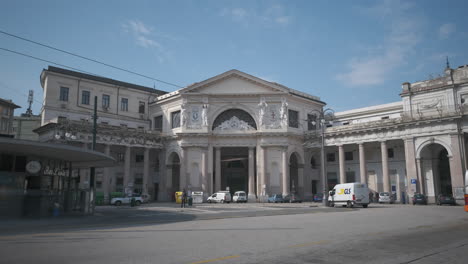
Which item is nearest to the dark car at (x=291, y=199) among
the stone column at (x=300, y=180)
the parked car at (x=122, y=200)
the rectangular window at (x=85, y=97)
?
the stone column at (x=300, y=180)

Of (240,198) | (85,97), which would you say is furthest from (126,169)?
(240,198)

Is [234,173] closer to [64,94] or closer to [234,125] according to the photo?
[234,125]

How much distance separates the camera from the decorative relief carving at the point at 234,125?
54125mm

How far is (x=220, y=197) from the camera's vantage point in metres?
48.4

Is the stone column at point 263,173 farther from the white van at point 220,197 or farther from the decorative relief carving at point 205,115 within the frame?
the decorative relief carving at point 205,115

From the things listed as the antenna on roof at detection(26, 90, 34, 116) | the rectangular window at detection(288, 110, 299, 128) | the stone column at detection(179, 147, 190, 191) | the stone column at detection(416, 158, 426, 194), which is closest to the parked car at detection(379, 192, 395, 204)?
the stone column at detection(416, 158, 426, 194)

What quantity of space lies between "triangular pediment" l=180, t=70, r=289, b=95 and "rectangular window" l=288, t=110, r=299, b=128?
3.67m

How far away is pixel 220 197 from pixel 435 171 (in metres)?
27.0

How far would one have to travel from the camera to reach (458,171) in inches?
1583

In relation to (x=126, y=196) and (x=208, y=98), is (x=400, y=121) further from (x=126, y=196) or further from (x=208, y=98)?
(x=126, y=196)

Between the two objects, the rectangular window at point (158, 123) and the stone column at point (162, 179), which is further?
the rectangular window at point (158, 123)

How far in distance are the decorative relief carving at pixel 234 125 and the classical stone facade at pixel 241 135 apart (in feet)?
0.49

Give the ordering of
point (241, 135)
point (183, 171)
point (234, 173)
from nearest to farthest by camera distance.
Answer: point (183, 171), point (241, 135), point (234, 173)

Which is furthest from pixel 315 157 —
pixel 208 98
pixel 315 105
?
pixel 208 98
